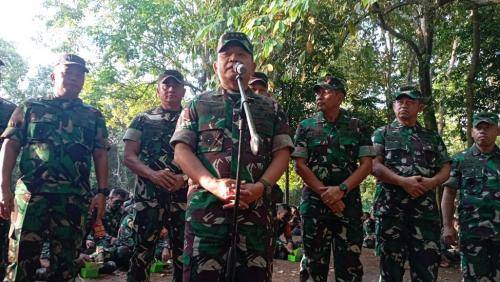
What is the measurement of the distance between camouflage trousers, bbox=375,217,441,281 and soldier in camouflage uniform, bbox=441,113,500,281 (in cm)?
55

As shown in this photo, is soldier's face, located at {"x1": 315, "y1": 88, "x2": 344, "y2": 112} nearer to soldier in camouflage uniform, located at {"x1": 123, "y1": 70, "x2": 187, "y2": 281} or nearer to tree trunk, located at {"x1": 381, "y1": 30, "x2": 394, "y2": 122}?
soldier in camouflage uniform, located at {"x1": 123, "y1": 70, "x2": 187, "y2": 281}

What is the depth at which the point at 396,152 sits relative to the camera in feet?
13.7

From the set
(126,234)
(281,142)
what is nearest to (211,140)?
(281,142)

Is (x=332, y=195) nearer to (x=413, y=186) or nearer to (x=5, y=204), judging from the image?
(x=413, y=186)

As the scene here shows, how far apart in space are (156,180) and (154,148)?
0.40m

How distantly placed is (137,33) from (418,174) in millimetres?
12474

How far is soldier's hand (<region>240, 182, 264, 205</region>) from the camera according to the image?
2.31m

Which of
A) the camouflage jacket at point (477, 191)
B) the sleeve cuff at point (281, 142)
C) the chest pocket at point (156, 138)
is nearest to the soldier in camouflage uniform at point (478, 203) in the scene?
the camouflage jacket at point (477, 191)

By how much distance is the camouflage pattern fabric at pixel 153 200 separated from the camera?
3.79m

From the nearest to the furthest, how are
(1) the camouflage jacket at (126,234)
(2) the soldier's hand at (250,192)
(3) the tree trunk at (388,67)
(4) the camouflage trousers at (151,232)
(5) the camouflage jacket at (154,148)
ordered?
(2) the soldier's hand at (250,192) < (4) the camouflage trousers at (151,232) < (5) the camouflage jacket at (154,148) < (1) the camouflage jacket at (126,234) < (3) the tree trunk at (388,67)

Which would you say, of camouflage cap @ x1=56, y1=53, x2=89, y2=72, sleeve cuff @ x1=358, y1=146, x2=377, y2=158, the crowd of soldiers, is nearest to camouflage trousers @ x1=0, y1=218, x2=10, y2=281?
the crowd of soldiers

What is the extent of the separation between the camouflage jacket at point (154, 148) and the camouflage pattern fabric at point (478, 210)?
281 centimetres

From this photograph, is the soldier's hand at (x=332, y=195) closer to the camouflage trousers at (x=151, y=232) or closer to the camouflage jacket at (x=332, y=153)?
the camouflage jacket at (x=332, y=153)

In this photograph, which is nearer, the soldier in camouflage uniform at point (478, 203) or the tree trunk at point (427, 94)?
the soldier in camouflage uniform at point (478, 203)
